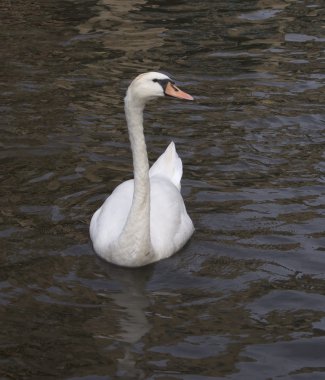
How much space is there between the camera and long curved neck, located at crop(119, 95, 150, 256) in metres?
8.28

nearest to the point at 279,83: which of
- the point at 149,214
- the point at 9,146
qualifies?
the point at 9,146

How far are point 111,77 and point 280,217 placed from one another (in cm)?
450

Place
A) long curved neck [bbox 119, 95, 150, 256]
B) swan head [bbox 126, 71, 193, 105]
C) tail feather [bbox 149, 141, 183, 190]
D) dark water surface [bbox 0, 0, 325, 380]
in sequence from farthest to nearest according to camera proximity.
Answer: tail feather [bbox 149, 141, 183, 190] < long curved neck [bbox 119, 95, 150, 256] < swan head [bbox 126, 71, 193, 105] < dark water surface [bbox 0, 0, 325, 380]

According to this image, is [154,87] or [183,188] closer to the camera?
[154,87]

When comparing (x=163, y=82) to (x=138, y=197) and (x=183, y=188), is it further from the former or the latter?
(x=183, y=188)

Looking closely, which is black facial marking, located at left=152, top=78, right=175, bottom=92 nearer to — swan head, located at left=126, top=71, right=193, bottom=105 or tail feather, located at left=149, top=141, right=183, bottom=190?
swan head, located at left=126, top=71, right=193, bottom=105

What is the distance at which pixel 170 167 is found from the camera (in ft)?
31.7

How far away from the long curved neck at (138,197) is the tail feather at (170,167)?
1.20 m

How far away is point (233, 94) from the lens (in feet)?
41.1

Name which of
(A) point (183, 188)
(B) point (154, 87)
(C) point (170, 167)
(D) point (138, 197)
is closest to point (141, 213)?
(D) point (138, 197)

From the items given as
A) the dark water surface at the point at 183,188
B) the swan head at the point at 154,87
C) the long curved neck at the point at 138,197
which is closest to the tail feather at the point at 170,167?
the dark water surface at the point at 183,188

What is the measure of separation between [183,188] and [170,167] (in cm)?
39

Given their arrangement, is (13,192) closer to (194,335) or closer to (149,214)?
(149,214)

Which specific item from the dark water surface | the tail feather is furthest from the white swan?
the tail feather
